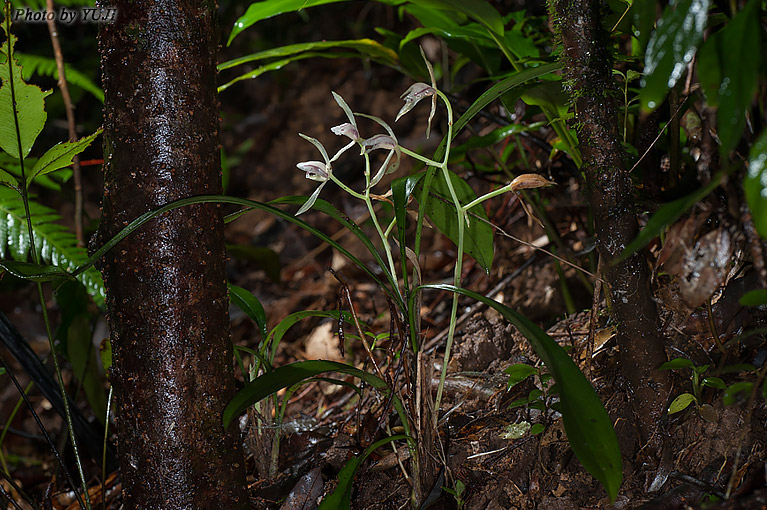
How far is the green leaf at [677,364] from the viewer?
877 millimetres

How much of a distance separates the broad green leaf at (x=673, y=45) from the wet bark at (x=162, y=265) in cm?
72

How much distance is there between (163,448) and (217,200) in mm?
419

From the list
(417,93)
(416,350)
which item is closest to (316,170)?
(417,93)

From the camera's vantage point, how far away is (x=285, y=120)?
378 cm

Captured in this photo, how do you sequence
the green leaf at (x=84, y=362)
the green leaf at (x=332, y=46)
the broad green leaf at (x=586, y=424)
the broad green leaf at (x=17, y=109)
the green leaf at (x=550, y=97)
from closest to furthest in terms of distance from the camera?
1. the broad green leaf at (x=586, y=424)
2. the broad green leaf at (x=17, y=109)
3. the green leaf at (x=550, y=97)
4. the green leaf at (x=332, y=46)
5. the green leaf at (x=84, y=362)

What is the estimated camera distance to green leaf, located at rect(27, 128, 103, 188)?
3.19ft

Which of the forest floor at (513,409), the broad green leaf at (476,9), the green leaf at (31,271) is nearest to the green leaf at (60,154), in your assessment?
the green leaf at (31,271)

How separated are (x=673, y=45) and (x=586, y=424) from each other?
46 cm

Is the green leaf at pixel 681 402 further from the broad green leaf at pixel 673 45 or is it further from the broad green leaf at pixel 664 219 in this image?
the broad green leaf at pixel 673 45

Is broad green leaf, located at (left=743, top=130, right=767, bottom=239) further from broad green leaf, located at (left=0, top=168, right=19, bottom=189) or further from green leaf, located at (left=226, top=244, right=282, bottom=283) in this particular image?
green leaf, located at (left=226, top=244, right=282, bottom=283)

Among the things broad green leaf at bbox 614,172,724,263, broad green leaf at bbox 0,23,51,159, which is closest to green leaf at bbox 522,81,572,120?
broad green leaf at bbox 614,172,724,263

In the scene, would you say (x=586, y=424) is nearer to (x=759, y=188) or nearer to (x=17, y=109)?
(x=759, y=188)

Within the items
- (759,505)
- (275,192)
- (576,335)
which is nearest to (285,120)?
(275,192)

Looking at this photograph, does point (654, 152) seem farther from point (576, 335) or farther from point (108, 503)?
point (108, 503)
